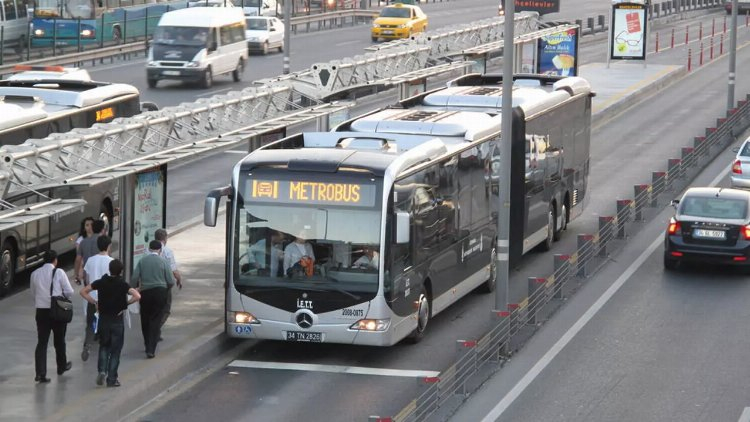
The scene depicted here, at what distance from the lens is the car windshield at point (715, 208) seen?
2603 centimetres

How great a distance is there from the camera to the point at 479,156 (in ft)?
77.5

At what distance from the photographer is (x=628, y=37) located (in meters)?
62.7

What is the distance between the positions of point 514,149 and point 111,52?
37.1m

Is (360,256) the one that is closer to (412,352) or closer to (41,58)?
(412,352)

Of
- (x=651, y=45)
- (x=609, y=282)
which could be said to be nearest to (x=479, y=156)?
(x=609, y=282)

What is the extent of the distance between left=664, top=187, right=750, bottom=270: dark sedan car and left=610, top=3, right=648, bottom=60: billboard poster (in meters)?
36.9

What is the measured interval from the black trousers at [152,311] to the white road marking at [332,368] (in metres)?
1.33

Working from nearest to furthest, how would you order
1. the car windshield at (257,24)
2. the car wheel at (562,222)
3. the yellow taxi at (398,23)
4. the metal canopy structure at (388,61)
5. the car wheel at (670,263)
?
the car wheel at (670,263) < the car wheel at (562,222) < the metal canopy structure at (388,61) < the car windshield at (257,24) < the yellow taxi at (398,23)

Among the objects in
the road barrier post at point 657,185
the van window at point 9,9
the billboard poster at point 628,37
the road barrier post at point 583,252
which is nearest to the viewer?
the road barrier post at point 583,252

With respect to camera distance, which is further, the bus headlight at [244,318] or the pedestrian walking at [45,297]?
the bus headlight at [244,318]

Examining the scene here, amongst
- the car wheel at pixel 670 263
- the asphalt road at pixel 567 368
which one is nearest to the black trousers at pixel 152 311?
the asphalt road at pixel 567 368

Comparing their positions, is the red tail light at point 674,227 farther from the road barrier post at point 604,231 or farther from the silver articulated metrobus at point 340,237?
the silver articulated metrobus at point 340,237

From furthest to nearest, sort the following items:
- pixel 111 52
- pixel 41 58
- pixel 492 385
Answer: pixel 111 52, pixel 41 58, pixel 492 385

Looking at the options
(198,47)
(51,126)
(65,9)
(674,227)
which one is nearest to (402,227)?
(674,227)
